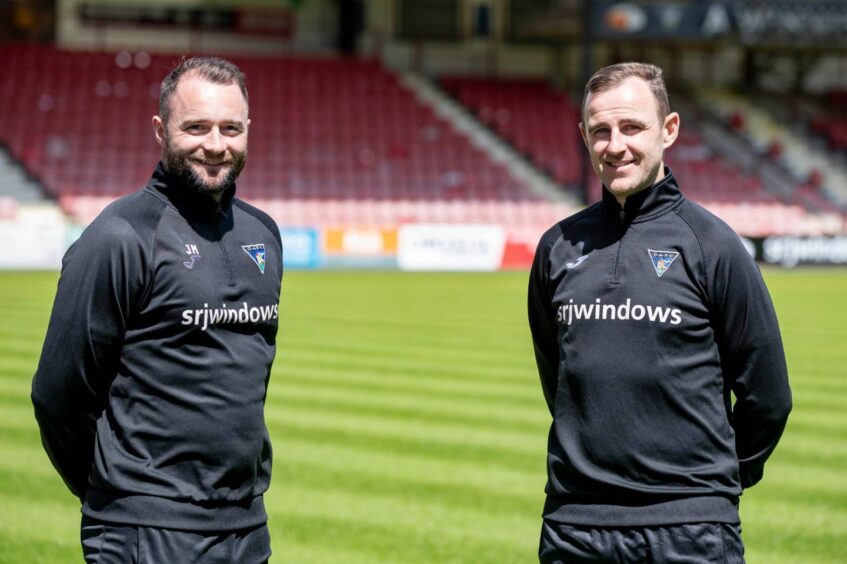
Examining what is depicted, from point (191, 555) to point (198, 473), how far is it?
0.76 feet

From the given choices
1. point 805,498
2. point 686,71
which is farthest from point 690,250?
point 686,71

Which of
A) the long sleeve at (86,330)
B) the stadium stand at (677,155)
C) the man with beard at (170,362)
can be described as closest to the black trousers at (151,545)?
the man with beard at (170,362)

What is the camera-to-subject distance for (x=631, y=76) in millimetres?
3662

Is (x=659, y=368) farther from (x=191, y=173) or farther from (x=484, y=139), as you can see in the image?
(x=484, y=139)

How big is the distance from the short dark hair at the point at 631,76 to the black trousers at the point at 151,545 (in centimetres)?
170

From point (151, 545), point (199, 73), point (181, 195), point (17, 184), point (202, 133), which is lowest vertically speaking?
point (17, 184)

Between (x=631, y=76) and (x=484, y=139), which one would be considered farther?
(x=484, y=139)

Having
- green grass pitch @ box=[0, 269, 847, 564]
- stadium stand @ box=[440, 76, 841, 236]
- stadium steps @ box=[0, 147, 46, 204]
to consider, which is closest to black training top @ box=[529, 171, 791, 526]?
green grass pitch @ box=[0, 269, 847, 564]

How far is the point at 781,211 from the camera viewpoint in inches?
1366

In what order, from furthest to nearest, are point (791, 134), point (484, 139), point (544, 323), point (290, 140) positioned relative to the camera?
point (791, 134) < point (484, 139) < point (290, 140) < point (544, 323)

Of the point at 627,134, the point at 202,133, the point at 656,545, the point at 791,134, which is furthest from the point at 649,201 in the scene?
the point at 791,134

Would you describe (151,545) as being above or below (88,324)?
below

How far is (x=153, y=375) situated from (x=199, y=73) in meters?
0.90

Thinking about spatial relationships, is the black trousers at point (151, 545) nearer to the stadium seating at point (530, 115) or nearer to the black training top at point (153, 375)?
the black training top at point (153, 375)
